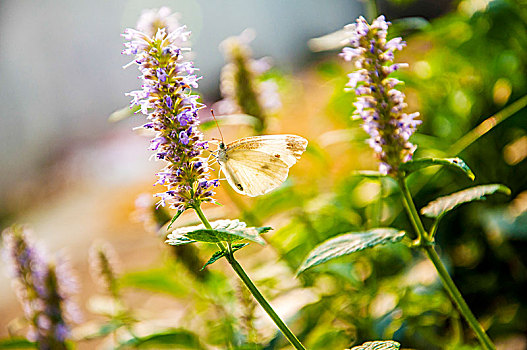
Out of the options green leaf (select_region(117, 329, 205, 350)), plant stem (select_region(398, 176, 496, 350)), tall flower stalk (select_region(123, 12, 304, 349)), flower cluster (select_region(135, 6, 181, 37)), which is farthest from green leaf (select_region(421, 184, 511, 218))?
green leaf (select_region(117, 329, 205, 350))

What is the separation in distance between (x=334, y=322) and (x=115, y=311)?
1.63 feet

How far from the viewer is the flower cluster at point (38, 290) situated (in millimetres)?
1039

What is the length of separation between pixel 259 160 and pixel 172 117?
0.54 ft

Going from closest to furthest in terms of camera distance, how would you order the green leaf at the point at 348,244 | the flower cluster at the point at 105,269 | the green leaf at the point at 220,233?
the green leaf at the point at 220,233, the green leaf at the point at 348,244, the flower cluster at the point at 105,269

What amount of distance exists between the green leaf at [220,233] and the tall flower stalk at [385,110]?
23 centimetres

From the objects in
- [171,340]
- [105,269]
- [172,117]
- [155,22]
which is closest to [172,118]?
[172,117]

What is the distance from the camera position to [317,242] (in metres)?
1.12

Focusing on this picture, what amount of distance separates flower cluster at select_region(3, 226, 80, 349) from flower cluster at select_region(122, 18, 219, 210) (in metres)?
0.58

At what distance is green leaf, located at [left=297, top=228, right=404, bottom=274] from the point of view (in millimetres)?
625

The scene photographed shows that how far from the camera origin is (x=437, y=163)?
2.02ft

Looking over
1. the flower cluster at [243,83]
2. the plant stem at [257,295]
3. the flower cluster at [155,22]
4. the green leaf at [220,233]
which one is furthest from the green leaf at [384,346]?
the flower cluster at [243,83]

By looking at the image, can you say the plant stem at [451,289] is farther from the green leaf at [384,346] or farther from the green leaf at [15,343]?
the green leaf at [15,343]

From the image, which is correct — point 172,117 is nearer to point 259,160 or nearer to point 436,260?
point 259,160

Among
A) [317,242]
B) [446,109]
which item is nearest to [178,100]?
[317,242]
